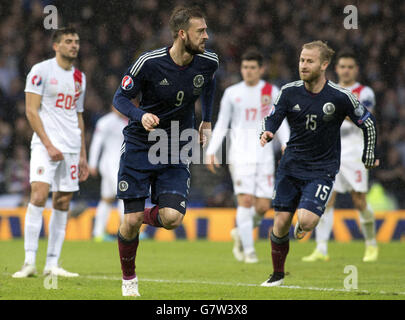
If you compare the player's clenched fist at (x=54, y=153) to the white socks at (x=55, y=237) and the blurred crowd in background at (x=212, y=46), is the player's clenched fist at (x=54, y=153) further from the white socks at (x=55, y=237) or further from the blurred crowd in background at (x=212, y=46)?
the blurred crowd in background at (x=212, y=46)

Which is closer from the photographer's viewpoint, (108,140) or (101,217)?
(101,217)

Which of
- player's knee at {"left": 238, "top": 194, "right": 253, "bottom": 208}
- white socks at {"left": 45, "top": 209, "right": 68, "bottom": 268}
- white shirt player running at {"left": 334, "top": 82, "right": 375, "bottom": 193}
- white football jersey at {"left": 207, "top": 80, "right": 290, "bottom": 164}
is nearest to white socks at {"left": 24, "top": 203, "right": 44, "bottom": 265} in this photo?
white socks at {"left": 45, "top": 209, "right": 68, "bottom": 268}

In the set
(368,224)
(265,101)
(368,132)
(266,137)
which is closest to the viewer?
(266,137)

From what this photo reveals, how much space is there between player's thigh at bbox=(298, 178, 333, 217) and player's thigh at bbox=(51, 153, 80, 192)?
2368mm

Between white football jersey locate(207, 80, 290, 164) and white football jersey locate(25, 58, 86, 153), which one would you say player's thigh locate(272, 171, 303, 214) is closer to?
white football jersey locate(25, 58, 86, 153)

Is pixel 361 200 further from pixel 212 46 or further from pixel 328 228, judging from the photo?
pixel 212 46

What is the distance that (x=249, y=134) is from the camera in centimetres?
1012

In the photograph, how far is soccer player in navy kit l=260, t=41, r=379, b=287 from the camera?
680cm

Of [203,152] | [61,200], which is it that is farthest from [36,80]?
[203,152]

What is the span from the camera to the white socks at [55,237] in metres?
7.73

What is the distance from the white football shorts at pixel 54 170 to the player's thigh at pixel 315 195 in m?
2.38

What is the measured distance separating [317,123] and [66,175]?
255 cm
